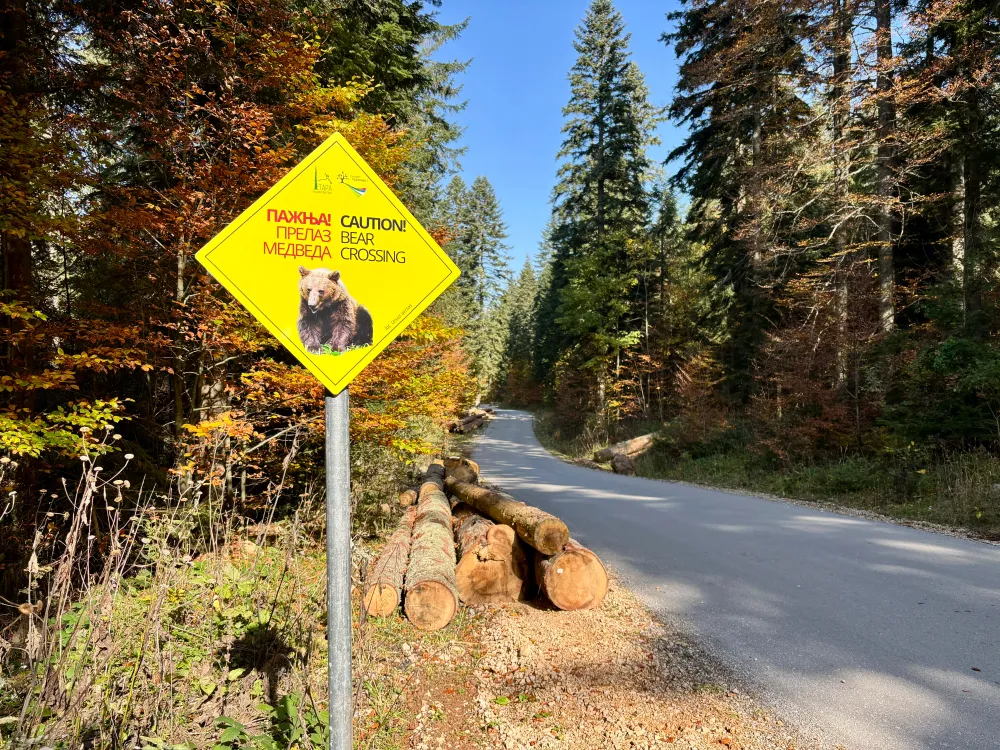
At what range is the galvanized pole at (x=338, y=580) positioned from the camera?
1.73m

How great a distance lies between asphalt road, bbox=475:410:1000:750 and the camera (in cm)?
289

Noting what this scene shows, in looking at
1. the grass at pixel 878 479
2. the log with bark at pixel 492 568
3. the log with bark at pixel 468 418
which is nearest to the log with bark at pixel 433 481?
the log with bark at pixel 492 568

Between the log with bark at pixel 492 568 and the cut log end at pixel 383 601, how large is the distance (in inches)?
30.5

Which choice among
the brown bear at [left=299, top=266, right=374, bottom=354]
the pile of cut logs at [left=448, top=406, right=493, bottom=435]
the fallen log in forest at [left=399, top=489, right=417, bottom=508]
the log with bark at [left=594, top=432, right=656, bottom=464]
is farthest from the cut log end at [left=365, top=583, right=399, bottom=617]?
the pile of cut logs at [left=448, top=406, right=493, bottom=435]

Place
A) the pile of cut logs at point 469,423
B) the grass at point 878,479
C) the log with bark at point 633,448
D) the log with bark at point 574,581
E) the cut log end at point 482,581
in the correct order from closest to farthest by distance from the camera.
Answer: the log with bark at point 574,581
the cut log end at point 482,581
the grass at point 878,479
the log with bark at point 633,448
the pile of cut logs at point 469,423

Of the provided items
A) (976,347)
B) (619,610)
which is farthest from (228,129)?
(976,347)

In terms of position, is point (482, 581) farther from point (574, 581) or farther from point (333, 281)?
point (333, 281)

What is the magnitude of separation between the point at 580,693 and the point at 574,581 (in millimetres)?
1368

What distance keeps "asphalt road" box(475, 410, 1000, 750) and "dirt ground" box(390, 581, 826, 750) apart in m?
0.31

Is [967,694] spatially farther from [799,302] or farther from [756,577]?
[799,302]

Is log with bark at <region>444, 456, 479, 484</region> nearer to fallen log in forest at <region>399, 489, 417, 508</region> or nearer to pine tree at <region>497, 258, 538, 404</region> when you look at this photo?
fallen log in forest at <region>399, 489, 417, 508</region>

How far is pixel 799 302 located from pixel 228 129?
14.5 metres

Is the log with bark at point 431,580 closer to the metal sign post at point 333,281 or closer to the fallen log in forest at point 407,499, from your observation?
the fallen log in forest at point 407,499

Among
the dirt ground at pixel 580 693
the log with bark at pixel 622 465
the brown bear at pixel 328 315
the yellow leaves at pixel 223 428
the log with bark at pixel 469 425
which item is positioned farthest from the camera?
the log with bark at pixel 469 425
